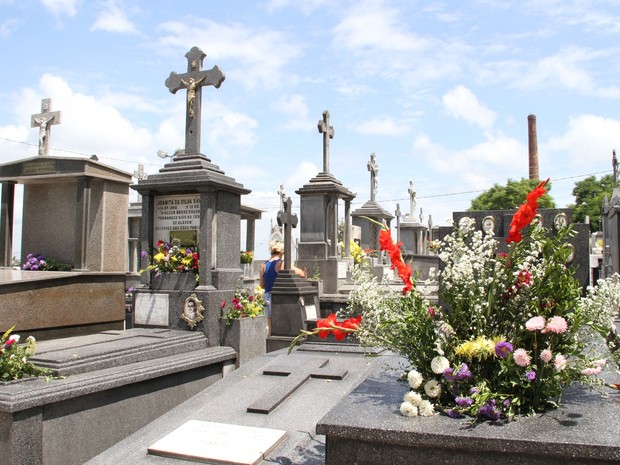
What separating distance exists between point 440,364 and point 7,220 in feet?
29.4

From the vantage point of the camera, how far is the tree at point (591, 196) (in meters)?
47.0

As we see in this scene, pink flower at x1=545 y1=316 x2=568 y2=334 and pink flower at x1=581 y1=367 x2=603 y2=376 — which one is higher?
pink flower at x1=545 y1=316 x2=568 y2=334

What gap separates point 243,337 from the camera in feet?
21.9

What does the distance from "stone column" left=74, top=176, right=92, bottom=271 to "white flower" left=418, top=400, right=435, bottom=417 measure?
7234 millimetres

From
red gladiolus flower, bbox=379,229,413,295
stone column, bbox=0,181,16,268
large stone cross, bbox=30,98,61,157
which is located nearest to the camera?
red gladiolus flower, bbox=379,229,413,295

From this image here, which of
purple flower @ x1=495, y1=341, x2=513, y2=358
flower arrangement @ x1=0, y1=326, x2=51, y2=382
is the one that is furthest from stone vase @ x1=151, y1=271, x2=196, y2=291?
purple flower @ x1=495, y1=341, x2=513, y2=358

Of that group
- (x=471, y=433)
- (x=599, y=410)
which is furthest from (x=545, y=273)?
→ (x=471, y=433)

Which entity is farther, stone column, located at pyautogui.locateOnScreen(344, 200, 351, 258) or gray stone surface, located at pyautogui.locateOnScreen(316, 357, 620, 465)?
stone column, located at pyautogui.locateOnScreen(344, 200, 351, 258)

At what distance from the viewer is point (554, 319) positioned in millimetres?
2631

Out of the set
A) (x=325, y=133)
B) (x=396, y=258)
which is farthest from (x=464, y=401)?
(x=325, y=133)

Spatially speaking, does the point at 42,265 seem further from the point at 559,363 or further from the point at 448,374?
the point at 559,363

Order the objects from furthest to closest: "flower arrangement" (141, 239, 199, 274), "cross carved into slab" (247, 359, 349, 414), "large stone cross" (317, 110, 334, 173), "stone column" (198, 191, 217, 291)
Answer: "large stone cross" (317, 110, 334, 173) → "flower arrangement" (141, 239, 199, 274) → "stone column" (198, 191, 217, 291) → "cross carved into slab" (247, 359, 349, 414)

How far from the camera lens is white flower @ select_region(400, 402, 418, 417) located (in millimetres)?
2705

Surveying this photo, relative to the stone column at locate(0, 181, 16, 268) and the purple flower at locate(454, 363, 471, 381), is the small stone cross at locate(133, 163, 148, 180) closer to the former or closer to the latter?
the stone column at locate(0, 181, 16, 268)
